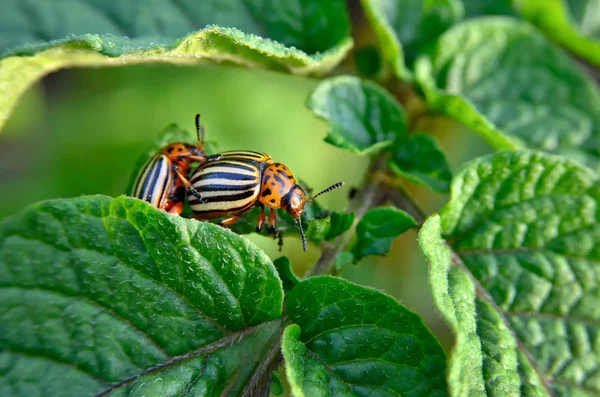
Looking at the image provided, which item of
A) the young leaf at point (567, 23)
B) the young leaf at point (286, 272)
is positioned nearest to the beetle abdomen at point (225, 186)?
the young leaf at point (286, 272)

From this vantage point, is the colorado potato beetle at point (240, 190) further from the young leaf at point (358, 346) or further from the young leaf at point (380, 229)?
the young leaf at point (358, 346)

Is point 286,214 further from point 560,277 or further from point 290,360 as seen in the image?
point 560,277

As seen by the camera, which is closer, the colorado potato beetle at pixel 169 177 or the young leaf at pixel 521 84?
the colorado potato beetle at pixel 169 177

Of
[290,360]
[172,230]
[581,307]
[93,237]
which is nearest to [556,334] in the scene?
[581,307]

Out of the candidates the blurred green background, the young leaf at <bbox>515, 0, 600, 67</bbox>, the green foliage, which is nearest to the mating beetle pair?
the green foliage

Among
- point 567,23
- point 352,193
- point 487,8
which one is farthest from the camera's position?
point 487,8

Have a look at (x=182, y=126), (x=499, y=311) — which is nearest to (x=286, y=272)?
(x=499, y=311)

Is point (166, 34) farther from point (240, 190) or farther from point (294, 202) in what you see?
point (294, 202)

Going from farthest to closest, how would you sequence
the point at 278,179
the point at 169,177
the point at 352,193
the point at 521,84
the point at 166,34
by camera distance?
the point at 521,84 → the point at 352,193 → the point at 166,34 → the point at 278,179 → the point at 169,177
